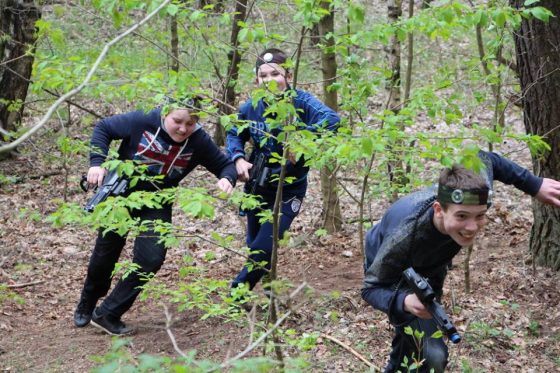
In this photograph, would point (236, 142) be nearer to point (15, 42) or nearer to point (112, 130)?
point (112, 130)

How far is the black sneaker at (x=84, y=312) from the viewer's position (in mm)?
6328

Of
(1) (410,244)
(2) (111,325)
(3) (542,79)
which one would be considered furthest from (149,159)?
(3) (542,79)

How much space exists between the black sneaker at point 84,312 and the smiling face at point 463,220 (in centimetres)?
378

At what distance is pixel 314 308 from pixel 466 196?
3.03m

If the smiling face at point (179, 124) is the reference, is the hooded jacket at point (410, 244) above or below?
below

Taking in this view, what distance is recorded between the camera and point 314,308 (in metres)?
6.38

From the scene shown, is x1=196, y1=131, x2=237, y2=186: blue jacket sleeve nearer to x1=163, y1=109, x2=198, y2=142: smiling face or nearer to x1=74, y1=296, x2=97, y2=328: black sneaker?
x1=163, y1=109, x2=198, y2=142: smiling face

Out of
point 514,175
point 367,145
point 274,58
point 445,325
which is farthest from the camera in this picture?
point 274,58

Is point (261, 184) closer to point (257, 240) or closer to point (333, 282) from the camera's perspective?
point (257, 240)

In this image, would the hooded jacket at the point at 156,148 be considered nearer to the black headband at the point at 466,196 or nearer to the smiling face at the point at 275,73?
the smiling face at the point at 275,73

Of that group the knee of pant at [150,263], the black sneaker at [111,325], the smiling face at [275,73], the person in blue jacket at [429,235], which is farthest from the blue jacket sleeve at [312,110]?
the black sneaker at [111,325]

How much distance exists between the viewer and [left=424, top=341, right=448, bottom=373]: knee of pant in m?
4.13

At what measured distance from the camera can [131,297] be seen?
19.6 ft

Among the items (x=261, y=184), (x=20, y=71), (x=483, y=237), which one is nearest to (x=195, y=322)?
(x=261, y=184)
